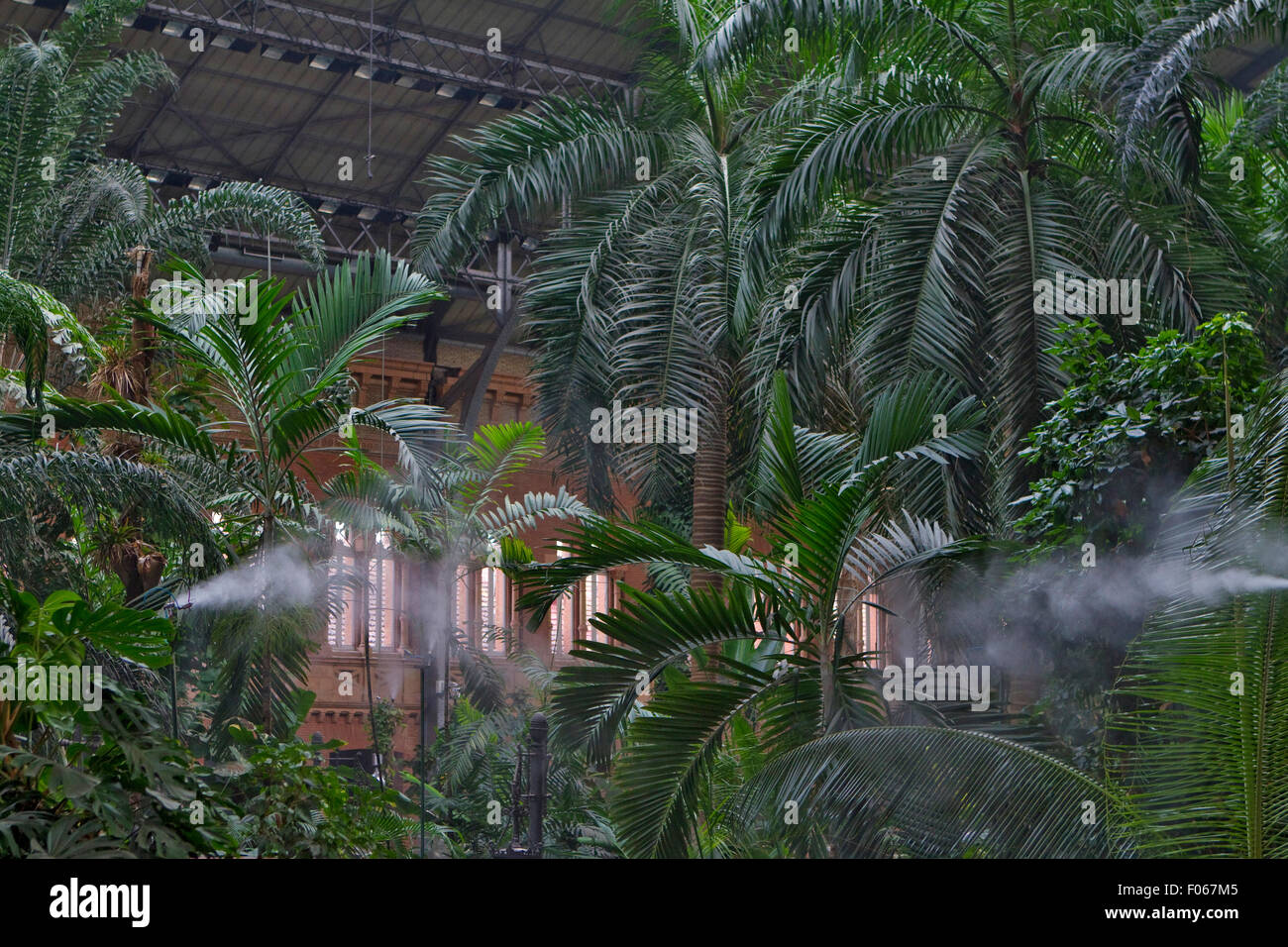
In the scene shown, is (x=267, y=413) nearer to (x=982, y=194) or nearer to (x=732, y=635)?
(x=732, y=635)

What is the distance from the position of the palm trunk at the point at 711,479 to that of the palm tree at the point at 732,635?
3.53 meters

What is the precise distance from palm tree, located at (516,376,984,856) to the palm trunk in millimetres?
3530

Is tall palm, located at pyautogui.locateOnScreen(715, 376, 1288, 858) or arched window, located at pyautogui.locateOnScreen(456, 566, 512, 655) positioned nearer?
tall palm, located at pyautogui.locateOnScreen(715, 376, 1288, 858)

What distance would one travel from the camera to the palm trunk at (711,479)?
411 inches

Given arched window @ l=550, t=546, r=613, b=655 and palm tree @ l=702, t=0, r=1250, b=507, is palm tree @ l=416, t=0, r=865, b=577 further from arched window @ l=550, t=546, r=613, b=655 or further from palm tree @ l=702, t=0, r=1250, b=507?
arched window @ l=550, t=546, r=613, b=655

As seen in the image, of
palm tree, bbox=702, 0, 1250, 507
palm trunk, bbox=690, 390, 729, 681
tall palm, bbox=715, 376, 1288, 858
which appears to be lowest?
tall palm, bbox=715, 376, 1288, 858

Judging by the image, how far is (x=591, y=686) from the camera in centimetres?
636

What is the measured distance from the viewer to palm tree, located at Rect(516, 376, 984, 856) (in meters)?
6.04

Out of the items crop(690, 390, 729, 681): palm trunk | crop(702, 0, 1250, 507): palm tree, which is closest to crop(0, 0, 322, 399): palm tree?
crop(690, 390, 729, 681): palm trunk

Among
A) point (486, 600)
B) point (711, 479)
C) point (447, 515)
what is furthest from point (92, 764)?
point (486, 600)

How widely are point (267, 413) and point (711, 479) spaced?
3.93 meters

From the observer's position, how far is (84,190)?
10.8 m

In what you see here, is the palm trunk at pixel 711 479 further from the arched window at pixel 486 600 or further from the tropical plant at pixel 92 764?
the arched window at pixel 486 600
